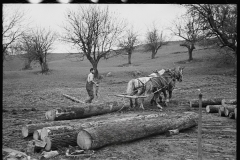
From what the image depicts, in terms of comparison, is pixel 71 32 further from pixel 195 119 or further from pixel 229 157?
pixel 229 157

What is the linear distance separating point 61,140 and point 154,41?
4965 cm

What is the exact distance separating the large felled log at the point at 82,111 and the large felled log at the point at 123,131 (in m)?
2.96

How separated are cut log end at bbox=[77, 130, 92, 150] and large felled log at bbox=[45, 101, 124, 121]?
9.82ft

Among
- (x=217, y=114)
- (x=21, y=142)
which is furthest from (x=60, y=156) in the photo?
(x=217, y=114)

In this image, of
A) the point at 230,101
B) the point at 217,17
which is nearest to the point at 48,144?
the point at 230,101

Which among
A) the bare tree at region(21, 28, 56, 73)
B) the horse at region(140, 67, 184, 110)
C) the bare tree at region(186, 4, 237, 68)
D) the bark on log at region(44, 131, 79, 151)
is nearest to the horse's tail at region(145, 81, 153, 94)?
the horse at region(140, 67, 184, 110)

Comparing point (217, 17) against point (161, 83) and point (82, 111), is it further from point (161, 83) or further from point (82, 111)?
point (82, 111)

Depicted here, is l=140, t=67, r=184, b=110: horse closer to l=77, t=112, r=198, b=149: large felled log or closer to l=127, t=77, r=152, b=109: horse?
l=127, t=77, r=152, b=109: horse

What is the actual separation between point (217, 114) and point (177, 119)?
344 cm

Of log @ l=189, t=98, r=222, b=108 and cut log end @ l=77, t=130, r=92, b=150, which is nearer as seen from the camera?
cut log end @ l=77, t=130, r=92, b=150

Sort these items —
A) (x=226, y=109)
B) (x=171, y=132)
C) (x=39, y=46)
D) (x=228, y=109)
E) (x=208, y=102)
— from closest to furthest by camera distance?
(x=171, y=132)
(x=228, y=109)
(x=226, y=109)
(x=208, y=102)
(x=39, y=46)

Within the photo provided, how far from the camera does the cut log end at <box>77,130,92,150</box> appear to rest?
5356 mm

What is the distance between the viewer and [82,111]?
352 inches

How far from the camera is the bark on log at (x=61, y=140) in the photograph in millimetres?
5441
